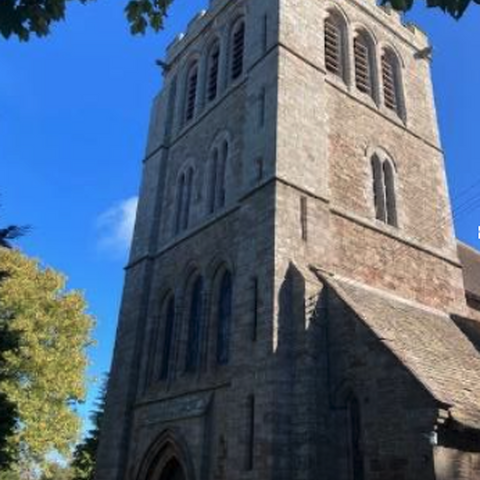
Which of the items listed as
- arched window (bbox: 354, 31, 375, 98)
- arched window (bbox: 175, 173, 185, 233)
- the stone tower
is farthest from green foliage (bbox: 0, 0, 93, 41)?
arched window (bbox: 354, 31, 375, 98)

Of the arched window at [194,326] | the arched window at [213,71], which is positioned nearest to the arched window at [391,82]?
the arched window at [213,71]

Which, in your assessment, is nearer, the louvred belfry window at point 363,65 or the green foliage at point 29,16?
the green foliage at point 29,16

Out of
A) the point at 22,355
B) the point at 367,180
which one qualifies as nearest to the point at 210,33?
the point at 367,180

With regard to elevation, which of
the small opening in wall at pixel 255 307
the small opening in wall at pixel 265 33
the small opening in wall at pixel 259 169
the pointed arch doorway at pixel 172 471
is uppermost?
the small opening in wall at pixel 265 33

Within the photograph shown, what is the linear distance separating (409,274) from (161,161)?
8.95 metres

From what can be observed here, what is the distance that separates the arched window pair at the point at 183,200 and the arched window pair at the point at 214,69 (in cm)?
262

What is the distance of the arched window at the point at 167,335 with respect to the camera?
14422 mm

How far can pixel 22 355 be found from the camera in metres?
18.9

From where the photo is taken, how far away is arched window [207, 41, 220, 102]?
731 inches

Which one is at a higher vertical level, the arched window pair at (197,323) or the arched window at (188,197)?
the arched window at (188,197)

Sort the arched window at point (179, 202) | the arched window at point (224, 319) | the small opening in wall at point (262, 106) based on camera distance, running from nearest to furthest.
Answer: the arched window at point (224, 319) < the small opening in wall at point (262, 106) < the arched window at point (179, 202)

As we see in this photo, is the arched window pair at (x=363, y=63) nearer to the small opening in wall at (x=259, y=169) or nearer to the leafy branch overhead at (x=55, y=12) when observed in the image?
the small opening in wall at (x=259, y=169)

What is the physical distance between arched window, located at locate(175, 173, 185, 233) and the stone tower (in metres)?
0.07

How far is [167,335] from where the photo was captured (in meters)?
15.0
